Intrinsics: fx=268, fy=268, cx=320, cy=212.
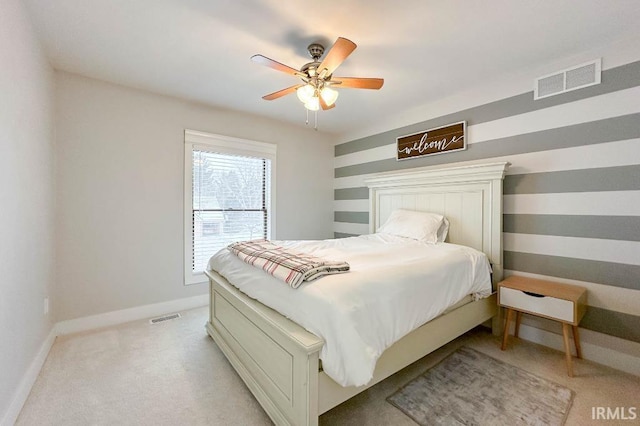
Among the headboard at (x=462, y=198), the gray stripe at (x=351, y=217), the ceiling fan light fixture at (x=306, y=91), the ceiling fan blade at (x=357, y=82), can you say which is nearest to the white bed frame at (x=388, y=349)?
the headboard at (x=462, y=198)

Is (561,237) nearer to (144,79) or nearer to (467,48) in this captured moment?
(467,48)

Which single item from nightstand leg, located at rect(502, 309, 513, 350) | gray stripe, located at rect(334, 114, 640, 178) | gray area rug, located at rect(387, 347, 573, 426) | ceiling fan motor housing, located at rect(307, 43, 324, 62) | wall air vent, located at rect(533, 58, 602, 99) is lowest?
gray area rug, located at rect(387, 347, 573, 426)

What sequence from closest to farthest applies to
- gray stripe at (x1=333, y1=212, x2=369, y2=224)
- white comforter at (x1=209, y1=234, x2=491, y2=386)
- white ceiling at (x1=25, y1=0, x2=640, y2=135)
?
1. white comforter at (x1=209, y1=234, x2=491, y2=386)
2. white ceiling at (x1=25, y1=0, x2=640, y2=135)
3. gray stripe at (x1=333, y1=212, x2=369, y2=224)

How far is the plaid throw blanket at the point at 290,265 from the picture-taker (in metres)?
1.52

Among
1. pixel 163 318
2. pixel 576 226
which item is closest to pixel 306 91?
pixel 576 226

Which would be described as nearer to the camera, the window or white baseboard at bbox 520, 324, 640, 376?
white baseboard at bbox 520, 324, 640, 376

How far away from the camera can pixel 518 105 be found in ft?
8.46

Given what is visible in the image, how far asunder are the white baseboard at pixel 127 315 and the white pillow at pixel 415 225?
251 centimetres

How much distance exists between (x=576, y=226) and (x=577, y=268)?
353mm

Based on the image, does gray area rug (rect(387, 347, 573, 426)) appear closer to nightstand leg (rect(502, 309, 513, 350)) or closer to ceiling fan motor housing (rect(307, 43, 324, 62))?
Result: nightstand leg (rect(502, 309, 513, 350))

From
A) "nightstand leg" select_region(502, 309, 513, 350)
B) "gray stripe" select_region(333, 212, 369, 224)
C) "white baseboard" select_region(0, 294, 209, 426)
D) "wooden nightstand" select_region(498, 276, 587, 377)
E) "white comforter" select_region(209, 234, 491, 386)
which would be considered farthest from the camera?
"gray stripe" select_region(333, 212, 369, 224)

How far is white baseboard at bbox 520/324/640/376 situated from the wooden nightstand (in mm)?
70

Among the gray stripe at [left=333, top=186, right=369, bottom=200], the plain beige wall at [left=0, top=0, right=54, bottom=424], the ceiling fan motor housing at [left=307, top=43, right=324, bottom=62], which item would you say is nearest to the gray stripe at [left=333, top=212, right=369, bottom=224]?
the gray stripe at [left=333, top=186, right=369, bottom=200]

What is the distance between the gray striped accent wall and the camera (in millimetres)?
2031
